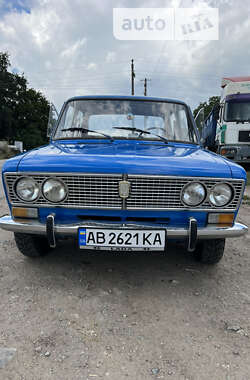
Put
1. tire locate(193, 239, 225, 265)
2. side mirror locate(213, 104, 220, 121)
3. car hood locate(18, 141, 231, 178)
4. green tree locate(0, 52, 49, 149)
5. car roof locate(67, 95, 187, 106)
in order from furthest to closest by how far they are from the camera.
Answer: green tree locate(0, 52, 49, 149)
side mirror locate(213, 104, 220, 121)
car roof locate(67, 95, 187, 106)
tire locate(193, 239, 225, 265)
car hood locate(18, 141, 231, 178)

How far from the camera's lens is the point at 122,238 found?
81.7 inches

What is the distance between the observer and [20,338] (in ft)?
5.62

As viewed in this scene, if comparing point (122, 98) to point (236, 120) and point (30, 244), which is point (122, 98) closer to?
point (30, 244)

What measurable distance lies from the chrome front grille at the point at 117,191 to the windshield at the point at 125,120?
1026 millimetres

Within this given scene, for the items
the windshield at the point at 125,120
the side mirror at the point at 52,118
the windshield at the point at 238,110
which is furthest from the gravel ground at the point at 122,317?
the windshield at the point at 238,110

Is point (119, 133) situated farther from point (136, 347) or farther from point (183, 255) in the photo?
point (136, 347)

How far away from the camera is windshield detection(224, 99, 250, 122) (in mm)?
9453

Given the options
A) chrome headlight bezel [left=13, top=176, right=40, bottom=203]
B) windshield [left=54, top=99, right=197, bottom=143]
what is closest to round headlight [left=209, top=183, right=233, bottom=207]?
windshield [left=54, top=99, right=197, bottom=143]

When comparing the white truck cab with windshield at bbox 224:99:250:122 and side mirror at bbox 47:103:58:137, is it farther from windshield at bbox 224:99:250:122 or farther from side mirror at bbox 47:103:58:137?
side mirror at bbox 47:103:58:137

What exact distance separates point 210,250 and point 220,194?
27.6 inches

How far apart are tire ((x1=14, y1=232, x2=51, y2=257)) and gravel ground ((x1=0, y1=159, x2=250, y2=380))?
0.11 m

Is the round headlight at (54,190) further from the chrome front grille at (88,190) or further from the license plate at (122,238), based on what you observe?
the license plate at (122,238)

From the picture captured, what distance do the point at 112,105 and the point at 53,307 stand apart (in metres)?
2.23

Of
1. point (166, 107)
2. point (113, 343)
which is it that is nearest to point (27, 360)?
point (113, 343)
